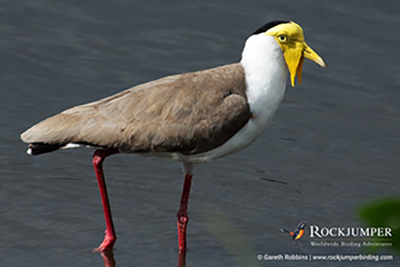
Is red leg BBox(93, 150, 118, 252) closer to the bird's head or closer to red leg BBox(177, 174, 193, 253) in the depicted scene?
red leg BBox(177, 174, 193, 253)

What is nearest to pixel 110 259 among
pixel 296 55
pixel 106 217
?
pixel 106 217

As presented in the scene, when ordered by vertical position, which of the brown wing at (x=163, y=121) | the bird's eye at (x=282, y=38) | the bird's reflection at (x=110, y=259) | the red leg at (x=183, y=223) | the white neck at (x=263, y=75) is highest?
the bird's eye at (x=282, y=38)

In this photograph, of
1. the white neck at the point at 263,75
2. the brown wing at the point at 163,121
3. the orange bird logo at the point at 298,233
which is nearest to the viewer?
the brown wing at the point at 163,121

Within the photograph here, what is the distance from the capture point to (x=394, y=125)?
8891 millimetres

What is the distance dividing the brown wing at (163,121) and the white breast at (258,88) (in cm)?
8

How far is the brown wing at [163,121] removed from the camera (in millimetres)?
4977

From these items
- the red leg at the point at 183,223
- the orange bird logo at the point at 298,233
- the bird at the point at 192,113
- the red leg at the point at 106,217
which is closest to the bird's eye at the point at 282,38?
the bird at the point at 192,113

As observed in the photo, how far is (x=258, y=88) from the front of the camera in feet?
17.0

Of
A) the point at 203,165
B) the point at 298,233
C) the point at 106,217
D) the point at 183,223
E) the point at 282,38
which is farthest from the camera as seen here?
the point at 203,165

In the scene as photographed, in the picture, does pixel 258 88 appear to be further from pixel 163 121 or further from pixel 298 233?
pixel 298 233

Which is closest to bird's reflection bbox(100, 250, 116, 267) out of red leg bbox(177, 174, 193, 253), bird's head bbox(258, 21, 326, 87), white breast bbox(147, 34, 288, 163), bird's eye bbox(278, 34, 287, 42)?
red leg bbox(177, 174, 193, 253)

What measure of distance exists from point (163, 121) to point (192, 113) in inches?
8.5

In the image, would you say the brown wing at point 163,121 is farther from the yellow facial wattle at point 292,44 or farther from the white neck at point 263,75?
the yellow facial wattle at point 292,44

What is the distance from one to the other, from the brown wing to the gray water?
703 millimetres
